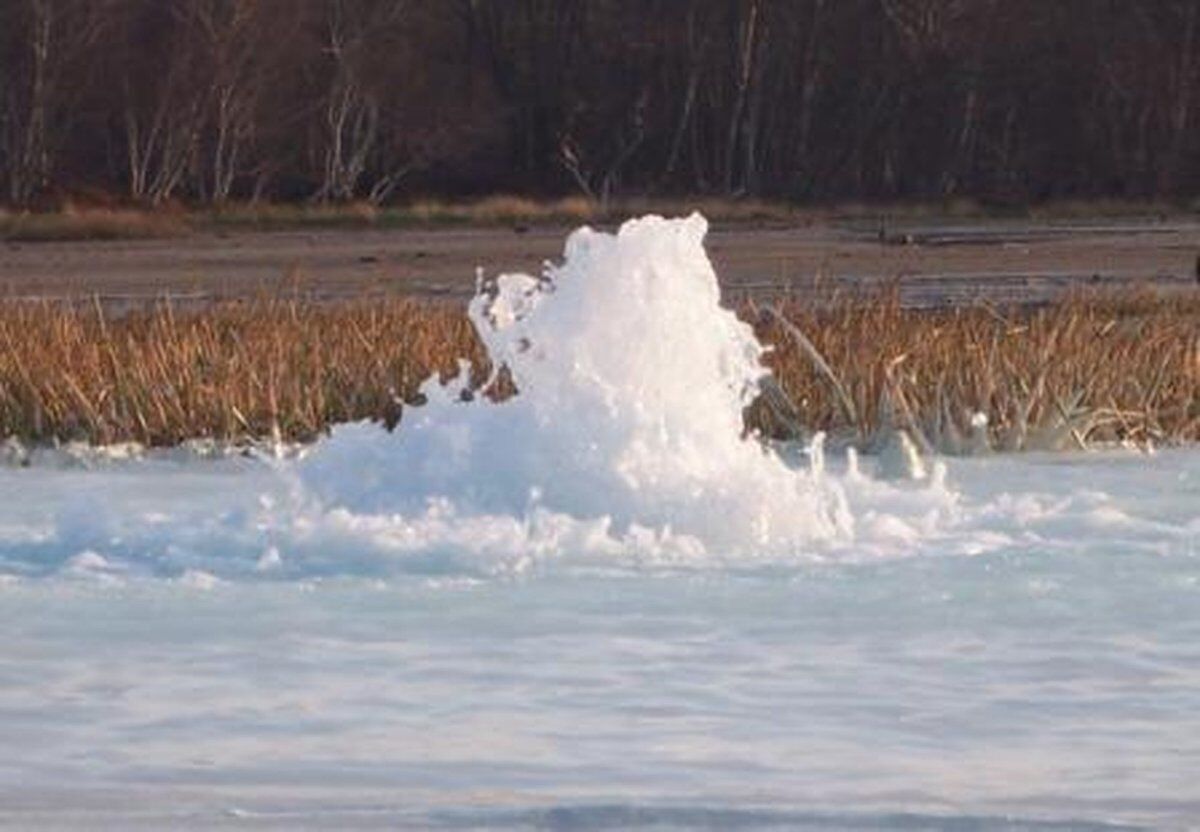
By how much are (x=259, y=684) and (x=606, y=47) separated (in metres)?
53.9

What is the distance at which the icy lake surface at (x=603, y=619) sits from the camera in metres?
7.17

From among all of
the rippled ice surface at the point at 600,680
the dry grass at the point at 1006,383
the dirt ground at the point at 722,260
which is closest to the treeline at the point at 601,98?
the dirt ground at the point at 722,260

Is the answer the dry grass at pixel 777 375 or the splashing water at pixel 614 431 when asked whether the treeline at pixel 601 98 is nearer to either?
the dry grass at pixel 777 375

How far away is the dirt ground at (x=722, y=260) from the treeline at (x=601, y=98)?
1104 cm

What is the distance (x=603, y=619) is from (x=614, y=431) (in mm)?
1824

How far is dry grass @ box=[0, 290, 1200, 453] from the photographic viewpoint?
14219 millimetres

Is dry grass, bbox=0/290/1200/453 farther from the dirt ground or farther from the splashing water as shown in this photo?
the dirt ground

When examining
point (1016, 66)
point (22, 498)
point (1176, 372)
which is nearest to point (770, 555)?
point (22, 498)

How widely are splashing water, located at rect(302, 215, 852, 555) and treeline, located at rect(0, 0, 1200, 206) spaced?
3993cm

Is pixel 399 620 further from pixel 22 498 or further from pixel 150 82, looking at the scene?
pixel 150 82

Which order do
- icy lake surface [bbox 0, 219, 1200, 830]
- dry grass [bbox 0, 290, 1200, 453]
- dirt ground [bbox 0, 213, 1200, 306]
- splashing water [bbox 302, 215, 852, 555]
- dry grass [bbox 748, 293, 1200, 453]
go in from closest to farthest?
icy lake surface [bbox 0, 219, 1200, 830], splashing water [bbox 302, 215, 852, 555], dry grass [bbox 748, 293, 1200, 453], dry grass [bbox 0, 290, 1200, 453], dirt ground [bbox 0, 213, 1200, 306]

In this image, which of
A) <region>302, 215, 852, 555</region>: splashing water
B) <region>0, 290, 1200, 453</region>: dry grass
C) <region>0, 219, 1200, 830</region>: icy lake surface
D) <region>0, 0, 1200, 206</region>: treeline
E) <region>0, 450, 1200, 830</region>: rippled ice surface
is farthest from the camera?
<region>0, 0, 1200, 206</region>: treeline

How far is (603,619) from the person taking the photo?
30.7ft

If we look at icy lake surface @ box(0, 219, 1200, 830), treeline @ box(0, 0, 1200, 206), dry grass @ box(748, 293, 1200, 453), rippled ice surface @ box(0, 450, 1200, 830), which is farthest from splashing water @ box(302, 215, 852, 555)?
treeline @ box(0, 0, 1200, 206)
